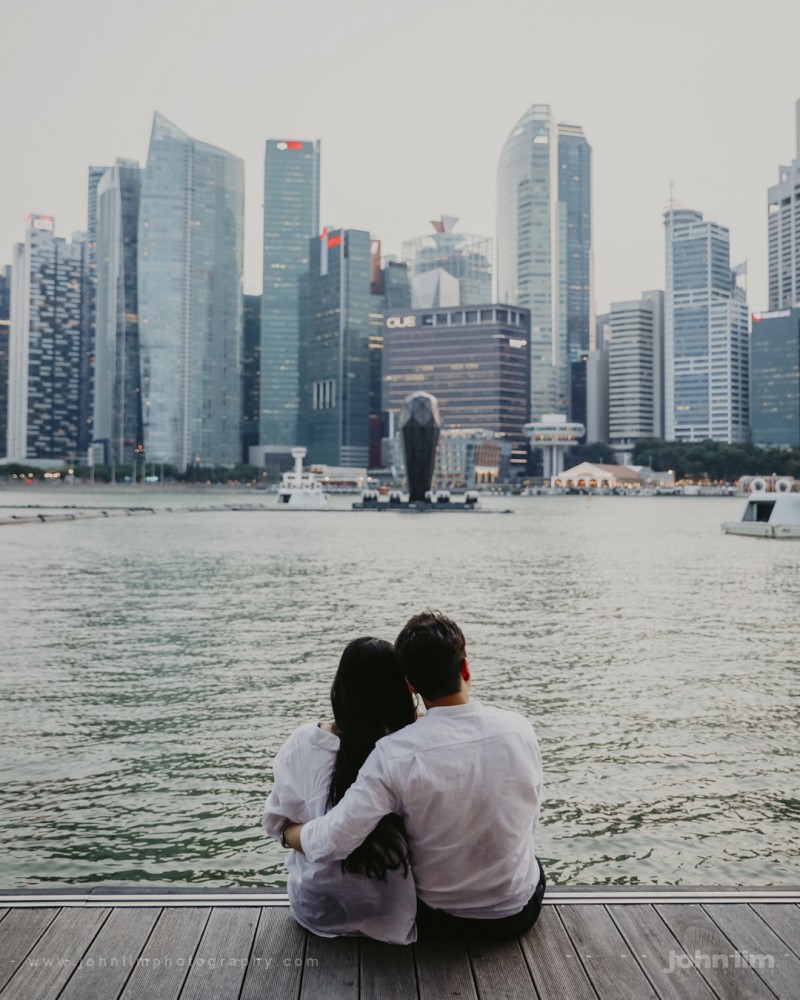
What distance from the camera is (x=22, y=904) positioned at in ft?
14.0

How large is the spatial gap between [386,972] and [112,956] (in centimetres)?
120

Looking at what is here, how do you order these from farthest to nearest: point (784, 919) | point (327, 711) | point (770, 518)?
point (770, 518) < point (327, 711) < point (784, 919)

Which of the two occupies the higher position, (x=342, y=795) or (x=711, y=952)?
(x=342, y=795)

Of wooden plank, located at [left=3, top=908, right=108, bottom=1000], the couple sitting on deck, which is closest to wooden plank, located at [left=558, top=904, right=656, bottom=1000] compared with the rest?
the couple sitting on deck

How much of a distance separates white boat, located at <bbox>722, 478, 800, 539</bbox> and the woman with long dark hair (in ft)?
181

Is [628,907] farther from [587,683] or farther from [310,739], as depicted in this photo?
[587,683]

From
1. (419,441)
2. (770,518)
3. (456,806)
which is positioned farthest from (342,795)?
(419,441)

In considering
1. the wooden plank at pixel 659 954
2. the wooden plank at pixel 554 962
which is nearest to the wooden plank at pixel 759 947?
the wooden plank at pixel 659 954

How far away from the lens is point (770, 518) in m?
57.4

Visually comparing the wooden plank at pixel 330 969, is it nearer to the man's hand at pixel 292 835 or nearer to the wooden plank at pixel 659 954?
the man's hand at pixel 292 835

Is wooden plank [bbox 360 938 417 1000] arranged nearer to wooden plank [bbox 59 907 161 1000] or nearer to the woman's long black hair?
the woman's long black hair

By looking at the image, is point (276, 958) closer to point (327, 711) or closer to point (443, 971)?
point (443, 971)

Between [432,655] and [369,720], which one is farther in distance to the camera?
[369,720]

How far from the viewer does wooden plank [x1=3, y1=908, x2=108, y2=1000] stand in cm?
358
